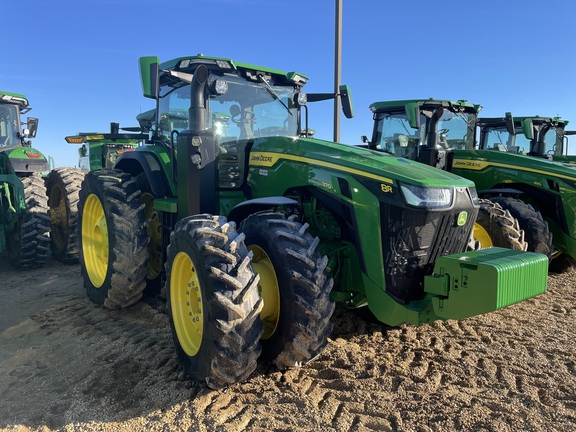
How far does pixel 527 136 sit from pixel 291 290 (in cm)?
786

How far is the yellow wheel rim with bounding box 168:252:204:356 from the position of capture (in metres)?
3.54

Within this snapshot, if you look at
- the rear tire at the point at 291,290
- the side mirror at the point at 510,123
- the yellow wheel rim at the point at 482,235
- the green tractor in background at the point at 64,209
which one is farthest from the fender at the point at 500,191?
the green tractor in background at the point at 64,209

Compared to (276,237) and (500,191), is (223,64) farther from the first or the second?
(500,191)

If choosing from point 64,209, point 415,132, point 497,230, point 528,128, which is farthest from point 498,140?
point 64,209

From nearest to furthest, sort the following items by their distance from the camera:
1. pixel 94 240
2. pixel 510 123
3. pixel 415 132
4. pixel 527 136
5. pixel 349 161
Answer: pixel 349 161, pixel 94 240, pixel 415 132, pixel 510 123, pixel 527 136

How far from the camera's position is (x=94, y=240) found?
5.56m

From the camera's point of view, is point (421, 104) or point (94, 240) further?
point (421, 104)

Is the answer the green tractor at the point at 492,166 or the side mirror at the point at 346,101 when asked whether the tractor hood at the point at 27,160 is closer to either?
the side mirror at the point at 346,101

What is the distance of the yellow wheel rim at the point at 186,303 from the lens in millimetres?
3539

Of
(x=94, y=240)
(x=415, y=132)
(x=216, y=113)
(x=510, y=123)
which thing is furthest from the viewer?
(x=510, y=123)

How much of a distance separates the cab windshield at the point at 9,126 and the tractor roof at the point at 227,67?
15.0 ft

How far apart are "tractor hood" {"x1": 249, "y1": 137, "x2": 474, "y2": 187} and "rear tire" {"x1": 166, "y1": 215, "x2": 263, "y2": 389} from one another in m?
0.96

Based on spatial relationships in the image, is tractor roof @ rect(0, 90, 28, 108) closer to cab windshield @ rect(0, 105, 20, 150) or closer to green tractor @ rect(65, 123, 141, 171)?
cab windshield @ rect(0, 105, 20, 150)

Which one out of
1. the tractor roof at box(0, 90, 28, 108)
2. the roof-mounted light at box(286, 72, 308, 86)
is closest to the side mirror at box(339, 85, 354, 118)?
the roof-mounted light at box(286, 72, 308, 86)
